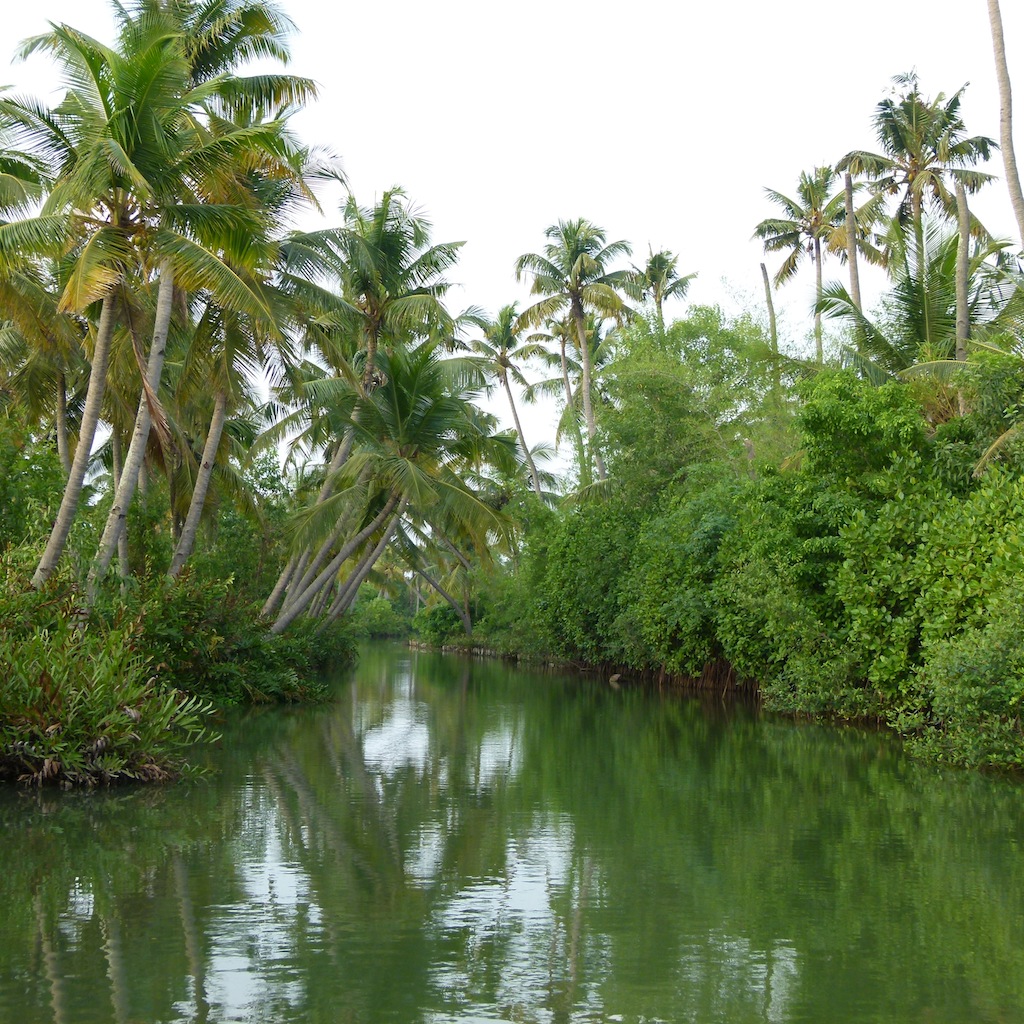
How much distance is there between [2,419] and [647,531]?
53.2ft

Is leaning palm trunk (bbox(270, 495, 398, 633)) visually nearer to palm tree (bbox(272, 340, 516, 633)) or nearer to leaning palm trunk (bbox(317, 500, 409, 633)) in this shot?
palm tree (bbox(272, 340, 516, 633))

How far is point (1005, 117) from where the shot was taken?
18.1 m

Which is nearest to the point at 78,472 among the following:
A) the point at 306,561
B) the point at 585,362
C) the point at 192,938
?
the point at 192,938

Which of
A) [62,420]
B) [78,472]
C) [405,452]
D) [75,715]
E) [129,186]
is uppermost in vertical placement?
[129,186]

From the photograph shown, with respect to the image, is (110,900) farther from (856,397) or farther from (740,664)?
(740,664)

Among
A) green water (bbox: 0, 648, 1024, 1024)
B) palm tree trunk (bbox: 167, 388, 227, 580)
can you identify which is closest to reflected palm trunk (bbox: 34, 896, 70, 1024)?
green water (bbox: 0, 648, 1024, 1024)

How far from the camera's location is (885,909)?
697 cm

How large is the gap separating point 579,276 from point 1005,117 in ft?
68.2

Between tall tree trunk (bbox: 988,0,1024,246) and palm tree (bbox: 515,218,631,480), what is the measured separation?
19.2m

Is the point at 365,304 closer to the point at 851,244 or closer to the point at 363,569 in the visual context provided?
the point at 363,569

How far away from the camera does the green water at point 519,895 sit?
5.28 meters

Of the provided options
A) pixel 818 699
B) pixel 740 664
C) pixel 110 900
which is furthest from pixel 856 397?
pixel 110 900

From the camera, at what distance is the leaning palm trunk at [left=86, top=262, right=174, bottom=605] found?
15.1m

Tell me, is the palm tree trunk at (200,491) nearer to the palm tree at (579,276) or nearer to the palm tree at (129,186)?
the palm tree at (129,186)
